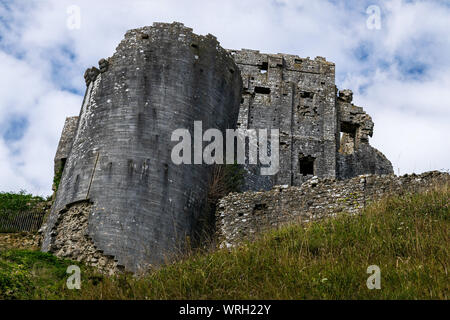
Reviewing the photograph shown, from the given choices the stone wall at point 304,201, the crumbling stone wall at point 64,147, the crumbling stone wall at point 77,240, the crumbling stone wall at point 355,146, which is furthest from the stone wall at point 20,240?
the crumbling stone wall at point 355,146

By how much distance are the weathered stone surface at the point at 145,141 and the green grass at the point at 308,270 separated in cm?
267

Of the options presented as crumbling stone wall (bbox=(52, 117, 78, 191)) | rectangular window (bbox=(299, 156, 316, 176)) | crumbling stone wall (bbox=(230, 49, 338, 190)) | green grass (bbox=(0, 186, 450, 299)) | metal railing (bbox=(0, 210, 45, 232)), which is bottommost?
green grass (bbox=(0, 186, 450, 299))

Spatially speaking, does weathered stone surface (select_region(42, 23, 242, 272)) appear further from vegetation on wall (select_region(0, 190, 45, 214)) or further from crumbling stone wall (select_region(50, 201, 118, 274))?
vegetation on wall (select_region(0, 190, 45, 214))

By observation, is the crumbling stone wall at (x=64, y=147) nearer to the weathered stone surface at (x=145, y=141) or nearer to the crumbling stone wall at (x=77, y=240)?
the weathered stone surface at (x=145, y=141)

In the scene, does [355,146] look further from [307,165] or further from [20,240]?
[20,240]

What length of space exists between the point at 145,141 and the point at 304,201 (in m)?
3.79

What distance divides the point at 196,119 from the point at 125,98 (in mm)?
1738

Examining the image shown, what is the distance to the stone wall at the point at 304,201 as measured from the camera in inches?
563

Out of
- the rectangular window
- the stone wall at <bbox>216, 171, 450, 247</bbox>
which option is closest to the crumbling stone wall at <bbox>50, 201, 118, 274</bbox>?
the stone wall at <bbox>216, 171, 450, 247</bbox>

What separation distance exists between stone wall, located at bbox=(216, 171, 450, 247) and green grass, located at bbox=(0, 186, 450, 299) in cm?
258

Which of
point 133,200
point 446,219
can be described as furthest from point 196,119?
point 446,219

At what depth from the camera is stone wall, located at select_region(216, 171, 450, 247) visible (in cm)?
1429

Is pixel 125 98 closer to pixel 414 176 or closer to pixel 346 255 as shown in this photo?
pixel 414 176

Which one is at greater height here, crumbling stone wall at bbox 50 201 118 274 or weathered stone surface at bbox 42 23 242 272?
weathered stone surface at bbox 42 23 242 272
